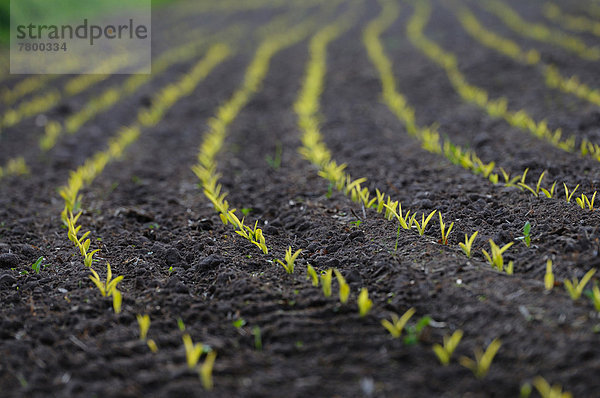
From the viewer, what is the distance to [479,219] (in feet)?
8.95

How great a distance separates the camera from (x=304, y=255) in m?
2.62

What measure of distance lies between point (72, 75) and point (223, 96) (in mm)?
3442

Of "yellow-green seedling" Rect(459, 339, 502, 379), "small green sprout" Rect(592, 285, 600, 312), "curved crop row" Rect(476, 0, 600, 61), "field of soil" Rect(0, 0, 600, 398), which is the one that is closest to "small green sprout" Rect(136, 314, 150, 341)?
"field of soil" Rect(0, 0, 600, 398)

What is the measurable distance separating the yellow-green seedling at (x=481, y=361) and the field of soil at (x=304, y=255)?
1.2 inches

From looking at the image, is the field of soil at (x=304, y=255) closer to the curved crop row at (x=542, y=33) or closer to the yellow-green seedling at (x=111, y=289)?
the yellow-green seedling at (x=111, y=289)

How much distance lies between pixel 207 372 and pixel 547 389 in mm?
1101

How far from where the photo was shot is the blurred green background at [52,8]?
38.3ft

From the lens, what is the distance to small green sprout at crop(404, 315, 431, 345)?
1825mm

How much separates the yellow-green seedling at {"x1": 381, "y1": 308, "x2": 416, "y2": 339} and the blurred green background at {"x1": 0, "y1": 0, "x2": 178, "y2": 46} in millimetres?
12580

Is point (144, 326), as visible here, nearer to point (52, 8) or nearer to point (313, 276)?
point (313, 276)

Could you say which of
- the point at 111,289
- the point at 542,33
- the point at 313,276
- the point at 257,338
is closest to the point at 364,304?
the point at 313,276

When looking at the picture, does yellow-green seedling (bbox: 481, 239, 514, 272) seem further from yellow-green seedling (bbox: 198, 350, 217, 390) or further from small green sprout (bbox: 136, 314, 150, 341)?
small green sprout (bbox: 136, 314, 150, 341)

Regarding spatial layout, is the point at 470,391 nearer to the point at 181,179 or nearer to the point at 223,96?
the point at 181,179

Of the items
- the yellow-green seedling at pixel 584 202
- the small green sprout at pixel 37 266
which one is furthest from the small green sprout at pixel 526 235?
the small green sprout at pixel 37 266
